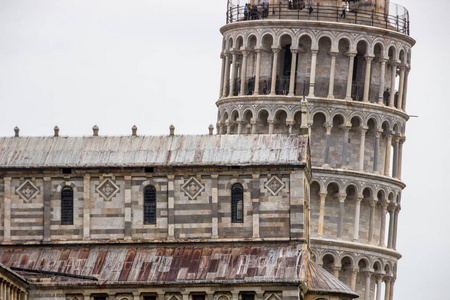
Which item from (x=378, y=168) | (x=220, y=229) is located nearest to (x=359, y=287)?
(x=378, y=168)

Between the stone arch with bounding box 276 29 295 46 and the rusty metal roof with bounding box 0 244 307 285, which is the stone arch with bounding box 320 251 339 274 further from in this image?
the rusty metal roof with bounding box 0 244 307 285

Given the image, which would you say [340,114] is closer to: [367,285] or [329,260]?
[329,260]

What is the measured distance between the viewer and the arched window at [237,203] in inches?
5074

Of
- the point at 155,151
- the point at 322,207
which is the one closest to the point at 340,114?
the point at 322,207

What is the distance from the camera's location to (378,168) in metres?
170

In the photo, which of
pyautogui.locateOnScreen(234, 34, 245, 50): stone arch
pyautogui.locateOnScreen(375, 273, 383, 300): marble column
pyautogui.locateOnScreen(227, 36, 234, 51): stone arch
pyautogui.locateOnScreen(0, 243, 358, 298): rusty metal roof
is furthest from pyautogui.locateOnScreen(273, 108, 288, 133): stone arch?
pyautogui.locateOnScreen(0, 243, 358, 298): rusty metal roof

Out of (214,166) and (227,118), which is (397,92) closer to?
(227,118)

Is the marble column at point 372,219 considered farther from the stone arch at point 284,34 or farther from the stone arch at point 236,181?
the stone arch at point 236,181

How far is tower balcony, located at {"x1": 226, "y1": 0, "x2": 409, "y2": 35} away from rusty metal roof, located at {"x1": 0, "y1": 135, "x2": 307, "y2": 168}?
130ft

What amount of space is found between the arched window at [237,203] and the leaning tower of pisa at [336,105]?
120 ft

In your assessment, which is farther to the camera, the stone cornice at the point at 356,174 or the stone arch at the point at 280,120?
the stone arch at the point at 280,120

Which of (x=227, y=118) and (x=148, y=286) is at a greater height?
(x=227, y=118)

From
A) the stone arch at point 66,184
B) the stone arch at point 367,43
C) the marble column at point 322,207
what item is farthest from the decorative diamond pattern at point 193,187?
the stone arch at point 367,43

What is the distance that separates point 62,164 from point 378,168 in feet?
150
